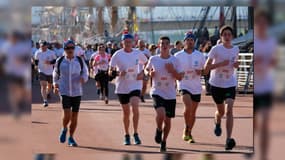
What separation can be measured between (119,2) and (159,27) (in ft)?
1.62

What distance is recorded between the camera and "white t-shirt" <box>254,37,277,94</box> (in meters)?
2.99

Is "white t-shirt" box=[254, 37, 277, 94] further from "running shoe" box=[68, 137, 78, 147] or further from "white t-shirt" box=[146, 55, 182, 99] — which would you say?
"running shoe" box=[68, 137, 78, 147]

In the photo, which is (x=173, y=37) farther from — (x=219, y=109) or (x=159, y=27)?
(x=219, y=109)

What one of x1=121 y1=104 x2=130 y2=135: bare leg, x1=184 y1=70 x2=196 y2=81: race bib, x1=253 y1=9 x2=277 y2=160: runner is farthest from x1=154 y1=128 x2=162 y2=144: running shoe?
x1=253 y1=9 x2=277 y2=160: runner

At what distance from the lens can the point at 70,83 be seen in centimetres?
579

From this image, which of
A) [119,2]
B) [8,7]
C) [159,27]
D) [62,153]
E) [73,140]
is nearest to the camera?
[8,7]

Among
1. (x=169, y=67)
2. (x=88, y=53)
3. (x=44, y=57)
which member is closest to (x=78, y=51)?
(x=88, y=53)

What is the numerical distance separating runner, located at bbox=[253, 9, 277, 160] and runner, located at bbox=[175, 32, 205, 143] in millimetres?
2083

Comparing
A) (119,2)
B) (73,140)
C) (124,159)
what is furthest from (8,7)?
(73,140)

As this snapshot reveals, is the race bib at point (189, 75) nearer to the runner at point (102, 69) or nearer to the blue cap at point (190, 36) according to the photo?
the blue cap at point (190, 36)

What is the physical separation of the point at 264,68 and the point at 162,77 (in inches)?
95.6

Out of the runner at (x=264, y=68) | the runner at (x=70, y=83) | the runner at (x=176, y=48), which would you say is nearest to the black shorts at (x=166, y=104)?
the runner at (x=176, y=48)

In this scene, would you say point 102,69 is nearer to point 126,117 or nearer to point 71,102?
point 71,102

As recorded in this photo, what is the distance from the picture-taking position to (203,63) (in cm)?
561
